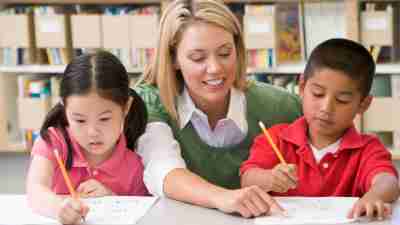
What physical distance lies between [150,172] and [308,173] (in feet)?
1.16

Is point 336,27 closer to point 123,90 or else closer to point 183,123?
point 183,123

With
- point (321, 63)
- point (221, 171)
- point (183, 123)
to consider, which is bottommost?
point (221, 171)

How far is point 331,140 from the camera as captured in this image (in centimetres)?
173

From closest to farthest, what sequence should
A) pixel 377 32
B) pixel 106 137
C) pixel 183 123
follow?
pixel 106 137 → pixel 183 123 → pixel 377 32

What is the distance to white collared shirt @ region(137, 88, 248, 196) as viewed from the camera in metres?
1.68

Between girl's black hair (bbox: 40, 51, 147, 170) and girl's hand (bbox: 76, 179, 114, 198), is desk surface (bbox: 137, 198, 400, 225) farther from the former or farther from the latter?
girl's black hair (bbox: 40, 51, 147, 170)

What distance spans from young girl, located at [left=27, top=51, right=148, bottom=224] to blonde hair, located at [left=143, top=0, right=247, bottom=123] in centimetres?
9

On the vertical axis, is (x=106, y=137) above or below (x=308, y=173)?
above

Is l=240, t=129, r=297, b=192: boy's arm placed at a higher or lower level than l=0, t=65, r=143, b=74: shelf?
lower

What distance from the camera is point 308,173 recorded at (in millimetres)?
1708

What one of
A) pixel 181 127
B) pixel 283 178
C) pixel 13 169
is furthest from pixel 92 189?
pixel 13 169

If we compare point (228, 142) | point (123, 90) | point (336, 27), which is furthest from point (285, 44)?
point (123, 90)

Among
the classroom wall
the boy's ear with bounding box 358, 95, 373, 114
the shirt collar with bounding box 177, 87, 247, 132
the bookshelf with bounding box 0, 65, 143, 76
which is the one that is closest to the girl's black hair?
the shirt collar with bounding box 177, 87, 247, 132

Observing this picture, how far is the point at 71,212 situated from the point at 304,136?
0.59 meters
